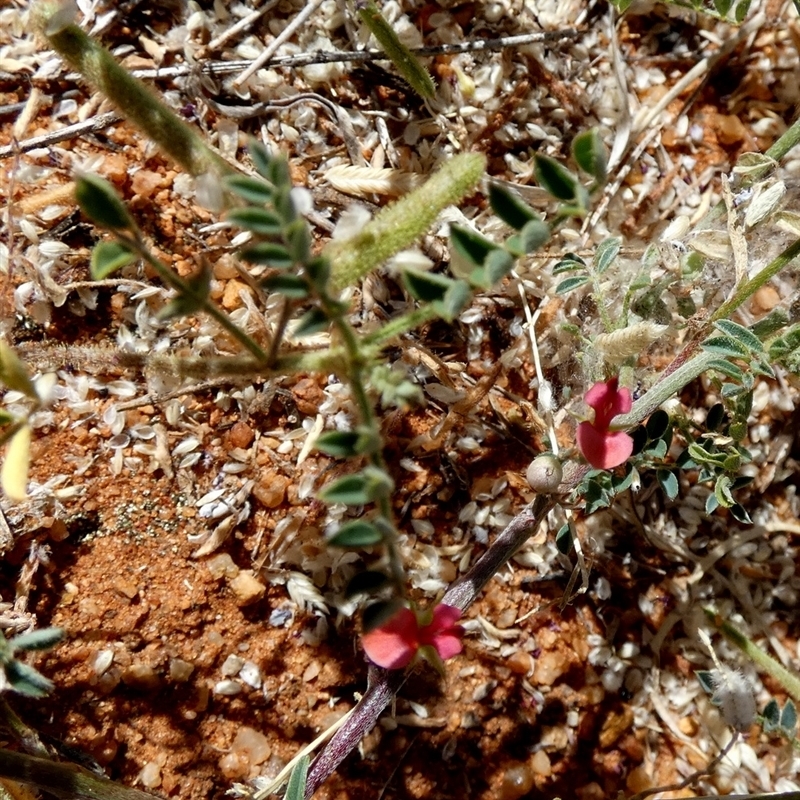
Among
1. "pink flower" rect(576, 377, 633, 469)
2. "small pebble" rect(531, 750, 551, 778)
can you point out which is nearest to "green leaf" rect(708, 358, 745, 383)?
"pink flower" rect(576, 377, 633, 469)

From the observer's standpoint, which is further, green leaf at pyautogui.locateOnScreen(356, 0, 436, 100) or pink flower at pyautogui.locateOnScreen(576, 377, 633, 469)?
green leaf at pyautogui.locateOnScreen(356, 0, 436, 100)

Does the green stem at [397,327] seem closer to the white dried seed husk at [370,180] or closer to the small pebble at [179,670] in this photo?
the white dried seed husk at [370,180]

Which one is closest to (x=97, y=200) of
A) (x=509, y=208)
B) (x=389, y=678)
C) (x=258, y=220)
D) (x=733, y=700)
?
(x=258, y=220)

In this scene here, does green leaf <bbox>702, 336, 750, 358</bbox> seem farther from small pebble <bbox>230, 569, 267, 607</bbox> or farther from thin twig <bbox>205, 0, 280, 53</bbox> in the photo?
thin twig <bbox>205, 0, 280, 53</bbox>

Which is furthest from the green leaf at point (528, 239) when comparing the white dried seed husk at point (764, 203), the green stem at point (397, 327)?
the white dried seed husk at point (764, 203)

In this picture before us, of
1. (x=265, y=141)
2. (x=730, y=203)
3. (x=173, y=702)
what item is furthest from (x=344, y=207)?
(x=173, y=702)

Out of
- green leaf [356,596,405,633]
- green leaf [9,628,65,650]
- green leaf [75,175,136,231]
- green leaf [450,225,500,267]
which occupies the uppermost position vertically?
green leaf [75,175,136,231]
